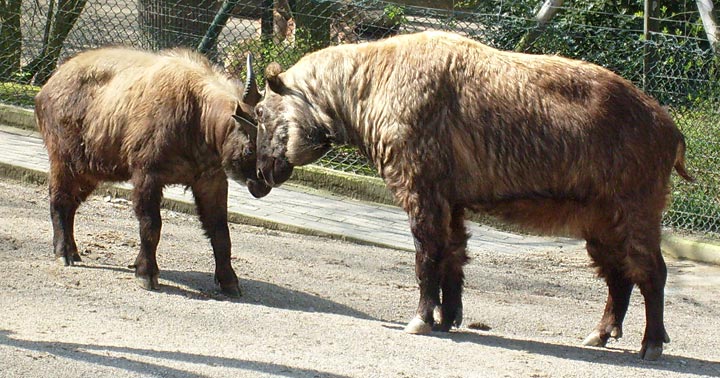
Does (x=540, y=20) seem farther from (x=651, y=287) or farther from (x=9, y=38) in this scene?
(x=9, y=38)

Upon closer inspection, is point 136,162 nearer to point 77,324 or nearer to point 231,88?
point 231,88

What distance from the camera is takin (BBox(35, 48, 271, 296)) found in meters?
7.11

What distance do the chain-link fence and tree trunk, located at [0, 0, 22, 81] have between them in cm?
1

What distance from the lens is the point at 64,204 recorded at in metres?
7.70

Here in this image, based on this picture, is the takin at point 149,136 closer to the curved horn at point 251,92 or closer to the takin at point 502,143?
the curved horn at point 251,92

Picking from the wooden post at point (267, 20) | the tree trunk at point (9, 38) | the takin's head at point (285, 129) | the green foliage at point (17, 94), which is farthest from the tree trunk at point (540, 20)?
the tree trunk at point (9, 38)

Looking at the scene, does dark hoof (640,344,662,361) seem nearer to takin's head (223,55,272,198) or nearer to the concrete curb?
takin's head (223,55,272,198)

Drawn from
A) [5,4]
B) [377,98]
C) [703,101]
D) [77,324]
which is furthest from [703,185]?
[5,4]

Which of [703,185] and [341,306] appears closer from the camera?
[341,306]

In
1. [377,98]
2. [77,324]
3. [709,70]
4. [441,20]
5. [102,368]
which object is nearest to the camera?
[102,368]

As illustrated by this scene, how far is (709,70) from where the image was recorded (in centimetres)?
999

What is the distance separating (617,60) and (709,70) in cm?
80

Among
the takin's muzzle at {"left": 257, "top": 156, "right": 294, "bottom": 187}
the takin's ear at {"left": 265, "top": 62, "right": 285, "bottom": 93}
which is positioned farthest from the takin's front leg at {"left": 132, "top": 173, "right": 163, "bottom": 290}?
the takin's ear at {"left": 265, "top": 62, "right": 285, "bottom": 93}

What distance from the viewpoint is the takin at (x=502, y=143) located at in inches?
242
